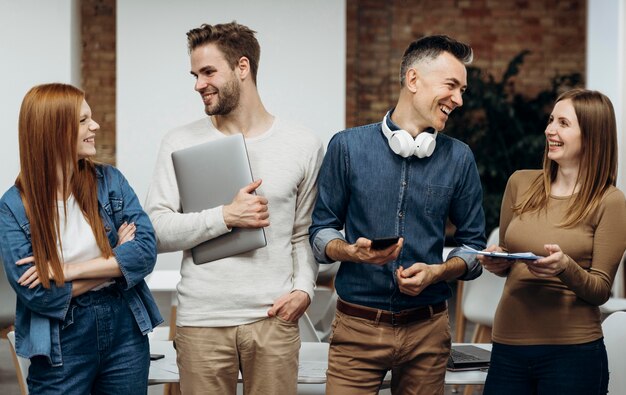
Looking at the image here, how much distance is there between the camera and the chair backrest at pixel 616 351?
284 cm

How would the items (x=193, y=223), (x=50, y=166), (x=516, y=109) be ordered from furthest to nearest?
1. (x=516, y=109)
2. (x=193, y=223)
3. (x=50, y=166)

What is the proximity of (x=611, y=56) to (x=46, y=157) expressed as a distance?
5.15m

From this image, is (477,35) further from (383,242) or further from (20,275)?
(20,275)

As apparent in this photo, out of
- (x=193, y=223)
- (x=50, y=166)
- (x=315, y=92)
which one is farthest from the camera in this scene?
(x=315, y=92)

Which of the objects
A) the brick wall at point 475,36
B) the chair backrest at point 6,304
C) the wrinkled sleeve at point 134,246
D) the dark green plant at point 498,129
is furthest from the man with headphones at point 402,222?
the brick wall at point 475,36

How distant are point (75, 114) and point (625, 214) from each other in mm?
1571

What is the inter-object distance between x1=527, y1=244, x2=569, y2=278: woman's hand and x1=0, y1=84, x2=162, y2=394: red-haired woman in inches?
41.8

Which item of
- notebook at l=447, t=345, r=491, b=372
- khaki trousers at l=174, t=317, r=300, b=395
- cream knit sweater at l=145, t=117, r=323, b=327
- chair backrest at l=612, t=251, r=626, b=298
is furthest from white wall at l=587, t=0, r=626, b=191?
khaki trousers at l=174, t=317, r=300, b=395

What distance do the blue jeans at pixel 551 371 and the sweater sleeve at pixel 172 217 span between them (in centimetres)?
90

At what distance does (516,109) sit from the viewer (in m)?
8.90

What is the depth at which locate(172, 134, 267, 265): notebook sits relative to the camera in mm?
2602

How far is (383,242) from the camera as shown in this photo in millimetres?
2311

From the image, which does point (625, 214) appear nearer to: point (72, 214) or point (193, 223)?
point (193, 223)

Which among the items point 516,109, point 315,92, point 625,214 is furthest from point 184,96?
point 625,214
